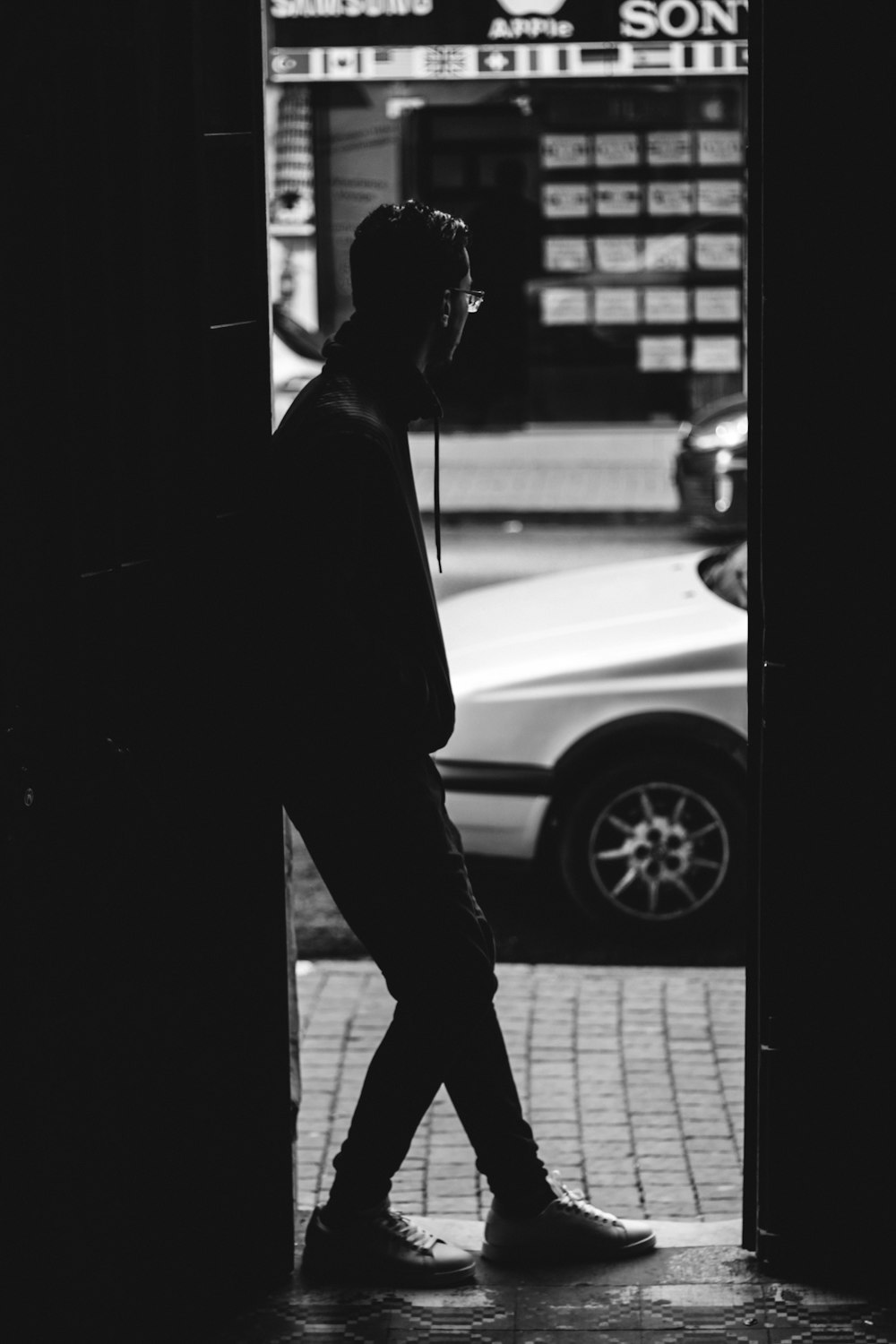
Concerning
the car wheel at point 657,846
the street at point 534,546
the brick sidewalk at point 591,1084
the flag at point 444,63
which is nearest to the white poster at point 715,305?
the street at point 534,546

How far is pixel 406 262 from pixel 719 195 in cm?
1352

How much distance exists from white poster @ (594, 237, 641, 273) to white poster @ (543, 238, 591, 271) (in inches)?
3.9

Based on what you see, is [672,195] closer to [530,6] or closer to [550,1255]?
[530,6]

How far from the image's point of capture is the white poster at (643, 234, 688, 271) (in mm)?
16438

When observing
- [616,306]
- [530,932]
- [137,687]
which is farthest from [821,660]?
[616,306]

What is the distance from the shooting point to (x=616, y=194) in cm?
1634

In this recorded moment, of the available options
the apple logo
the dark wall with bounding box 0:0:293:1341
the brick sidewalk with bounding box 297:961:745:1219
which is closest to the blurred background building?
the apple logo

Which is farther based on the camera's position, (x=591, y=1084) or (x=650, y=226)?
(x=650, y=226)

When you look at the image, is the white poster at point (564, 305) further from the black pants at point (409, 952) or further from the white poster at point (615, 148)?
the black pants at point (409, 952)

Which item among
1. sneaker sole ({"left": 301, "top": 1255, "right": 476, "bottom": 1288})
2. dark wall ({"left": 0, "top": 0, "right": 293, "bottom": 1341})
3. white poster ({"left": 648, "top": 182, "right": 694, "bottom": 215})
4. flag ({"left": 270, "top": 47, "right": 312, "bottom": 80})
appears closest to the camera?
dark wall ({"left": 0, "top": 0, "right": 293, "bottom": 1341})

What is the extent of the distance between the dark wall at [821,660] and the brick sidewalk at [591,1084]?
1005 millimetres

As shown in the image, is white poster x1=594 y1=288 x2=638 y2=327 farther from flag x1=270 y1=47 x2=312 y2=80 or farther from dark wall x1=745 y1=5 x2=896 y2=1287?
dark wall x1=745 y1=5 x2=896 y2=1287

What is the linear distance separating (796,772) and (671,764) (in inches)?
120

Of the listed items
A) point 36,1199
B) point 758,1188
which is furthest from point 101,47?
point 758,1188
